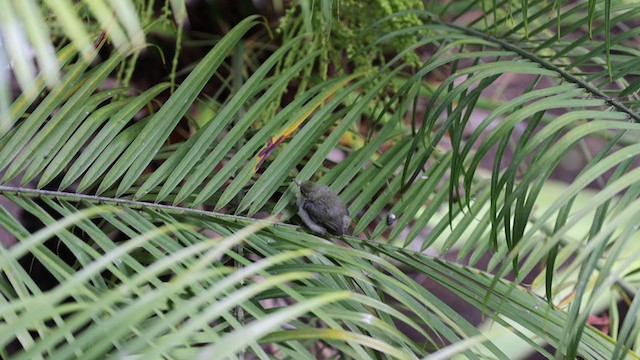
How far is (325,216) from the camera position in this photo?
1.12 meters

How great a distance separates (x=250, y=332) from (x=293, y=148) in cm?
66

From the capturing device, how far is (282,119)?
119cm

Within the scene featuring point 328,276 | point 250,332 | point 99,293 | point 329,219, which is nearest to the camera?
point 250,332

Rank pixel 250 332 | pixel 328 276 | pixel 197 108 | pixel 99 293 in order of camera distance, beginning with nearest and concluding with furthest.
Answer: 1. pixel 250 332
2. pixel 99 293
3. pixel 328 276
4. pixel 197 108

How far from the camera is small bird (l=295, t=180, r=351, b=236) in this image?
112 centimetres

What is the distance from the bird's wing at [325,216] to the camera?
3.63 ft

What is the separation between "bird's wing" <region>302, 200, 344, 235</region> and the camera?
1.11 m

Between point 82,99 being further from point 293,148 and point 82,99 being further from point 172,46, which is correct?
point 172,46

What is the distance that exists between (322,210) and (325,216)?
2 centimetres

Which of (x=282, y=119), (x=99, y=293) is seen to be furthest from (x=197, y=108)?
(x=99, y=293)

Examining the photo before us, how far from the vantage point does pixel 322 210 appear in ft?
3.64

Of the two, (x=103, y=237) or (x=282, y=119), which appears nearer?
(x=103, y=237)

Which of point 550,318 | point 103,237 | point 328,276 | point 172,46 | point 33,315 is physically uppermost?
point 172,46

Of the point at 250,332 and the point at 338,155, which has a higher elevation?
the point at 338,155
